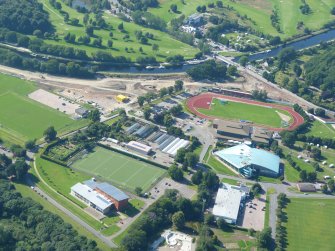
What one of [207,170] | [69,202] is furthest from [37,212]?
[207,170]

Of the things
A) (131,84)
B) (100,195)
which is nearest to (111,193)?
(100,195)

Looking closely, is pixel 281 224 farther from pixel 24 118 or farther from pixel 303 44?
pixel 303 44

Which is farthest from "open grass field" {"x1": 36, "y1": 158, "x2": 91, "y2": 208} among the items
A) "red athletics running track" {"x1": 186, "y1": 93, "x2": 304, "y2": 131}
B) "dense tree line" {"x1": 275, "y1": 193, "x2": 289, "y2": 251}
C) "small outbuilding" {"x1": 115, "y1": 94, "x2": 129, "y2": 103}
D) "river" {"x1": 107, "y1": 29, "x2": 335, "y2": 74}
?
"river" {"x1": 107, "y1": 29, "x2": 335, "y2": 74}

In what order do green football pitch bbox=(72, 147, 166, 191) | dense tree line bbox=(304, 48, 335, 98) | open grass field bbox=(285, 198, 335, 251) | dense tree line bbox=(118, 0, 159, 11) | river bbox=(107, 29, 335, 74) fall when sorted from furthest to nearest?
dense tree line bbox=(118, 0, 159, 11)
river bbox=(107, 29, 335, 74)
dense tree line bbox=(304, 48, 335, 98)
green football pitch bbox=(72, 147, 166, 191)
open grass field bbox=(285, 198, 335, 251)

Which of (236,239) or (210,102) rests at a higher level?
(210,102)

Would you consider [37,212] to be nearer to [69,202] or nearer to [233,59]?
[69,202]

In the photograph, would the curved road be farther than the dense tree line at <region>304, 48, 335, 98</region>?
No

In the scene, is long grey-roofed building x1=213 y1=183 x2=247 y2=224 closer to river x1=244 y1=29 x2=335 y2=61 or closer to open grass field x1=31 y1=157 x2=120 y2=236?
open grass field x1=31 y1=157 x2=120 y2=236
